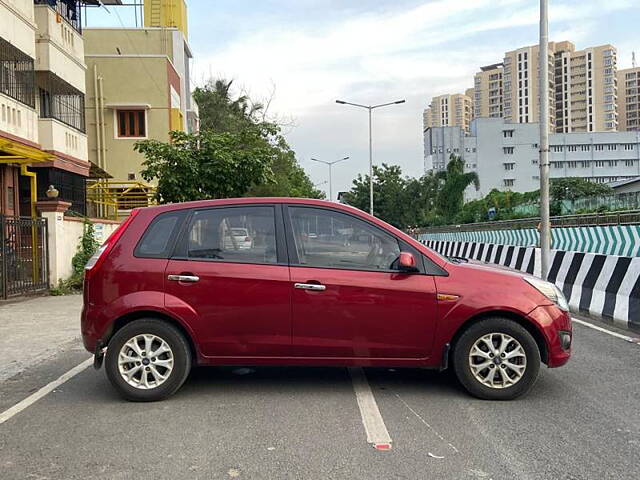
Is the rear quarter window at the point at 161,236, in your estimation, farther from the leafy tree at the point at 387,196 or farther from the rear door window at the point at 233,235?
the leafy tree at the point at 387,196

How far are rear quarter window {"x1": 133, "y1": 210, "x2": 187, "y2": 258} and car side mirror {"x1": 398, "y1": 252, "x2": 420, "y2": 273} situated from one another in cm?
196

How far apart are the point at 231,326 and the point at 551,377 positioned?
124 inches

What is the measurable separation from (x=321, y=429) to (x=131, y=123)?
26644 mm

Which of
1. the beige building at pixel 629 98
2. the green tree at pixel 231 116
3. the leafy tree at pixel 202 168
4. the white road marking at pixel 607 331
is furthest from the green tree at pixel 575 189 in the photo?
Result: the beige building at pixel 629 98

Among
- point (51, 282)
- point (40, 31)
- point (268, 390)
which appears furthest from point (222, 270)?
point (40, 31)

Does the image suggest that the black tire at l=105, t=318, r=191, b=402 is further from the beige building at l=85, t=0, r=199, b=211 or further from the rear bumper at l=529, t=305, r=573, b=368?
the beige building at l=85, t=0, r=199, b=211

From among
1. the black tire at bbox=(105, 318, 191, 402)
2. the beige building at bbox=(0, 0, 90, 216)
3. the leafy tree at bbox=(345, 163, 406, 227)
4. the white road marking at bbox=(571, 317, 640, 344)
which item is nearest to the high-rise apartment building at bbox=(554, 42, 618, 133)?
the leafy tree at bbox=(345, 163, 406, 227)

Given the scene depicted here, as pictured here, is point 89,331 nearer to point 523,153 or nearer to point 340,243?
point 340,243

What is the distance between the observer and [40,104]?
1894 centimetres

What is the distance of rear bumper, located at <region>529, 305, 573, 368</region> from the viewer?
5.36 metres

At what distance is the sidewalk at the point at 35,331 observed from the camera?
298 inches

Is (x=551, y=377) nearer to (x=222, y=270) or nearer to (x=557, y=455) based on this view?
(x=557, y=455)

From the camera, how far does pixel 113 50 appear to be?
31.4 meters

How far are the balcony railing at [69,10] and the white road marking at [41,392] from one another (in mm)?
15309
